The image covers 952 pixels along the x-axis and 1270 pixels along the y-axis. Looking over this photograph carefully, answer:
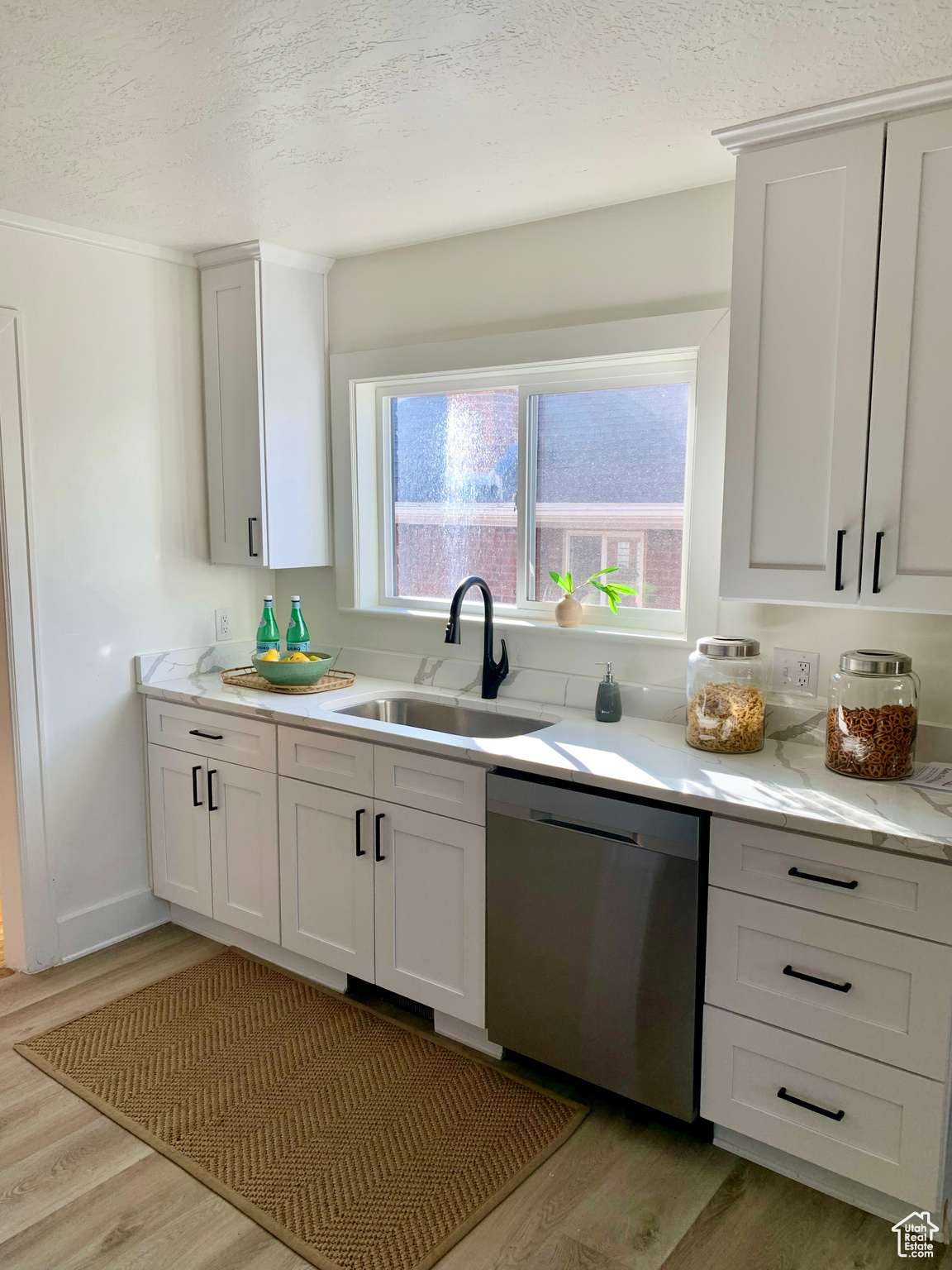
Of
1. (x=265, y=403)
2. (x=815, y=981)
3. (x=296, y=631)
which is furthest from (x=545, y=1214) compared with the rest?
(x=265, y=403)

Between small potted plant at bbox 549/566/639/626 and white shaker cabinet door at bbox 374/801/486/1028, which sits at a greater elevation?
small potted plant at bbox 549/566/639/626

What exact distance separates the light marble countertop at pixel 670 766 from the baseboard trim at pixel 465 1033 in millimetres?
793

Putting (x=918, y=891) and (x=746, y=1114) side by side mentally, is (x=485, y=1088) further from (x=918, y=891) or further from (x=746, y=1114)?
(x=918, y=891)

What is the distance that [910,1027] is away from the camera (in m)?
1.79

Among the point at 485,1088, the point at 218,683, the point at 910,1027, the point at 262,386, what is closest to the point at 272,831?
the point at 218,683

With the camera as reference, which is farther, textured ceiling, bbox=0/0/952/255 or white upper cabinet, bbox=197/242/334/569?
white upper cabinet, bbox=197/242/334/569

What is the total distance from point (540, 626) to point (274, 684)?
2.99 feet

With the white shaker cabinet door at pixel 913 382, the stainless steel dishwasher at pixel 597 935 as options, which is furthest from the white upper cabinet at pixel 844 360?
the stainless steel dishwasher at pixel 597 935

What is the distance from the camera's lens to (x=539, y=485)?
3027 mm

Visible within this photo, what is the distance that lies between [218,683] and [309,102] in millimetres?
1901

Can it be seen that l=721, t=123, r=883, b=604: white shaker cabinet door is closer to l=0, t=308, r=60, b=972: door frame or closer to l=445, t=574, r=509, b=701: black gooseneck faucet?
l=445, t=574, r=509, b=701: black gooseneck faucet

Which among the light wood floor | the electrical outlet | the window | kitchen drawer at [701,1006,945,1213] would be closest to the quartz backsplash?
the electrical outlet

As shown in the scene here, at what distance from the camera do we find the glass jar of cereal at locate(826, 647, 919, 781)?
2.09 metres

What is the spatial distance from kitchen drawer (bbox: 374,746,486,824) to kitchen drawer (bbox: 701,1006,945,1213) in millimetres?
747
